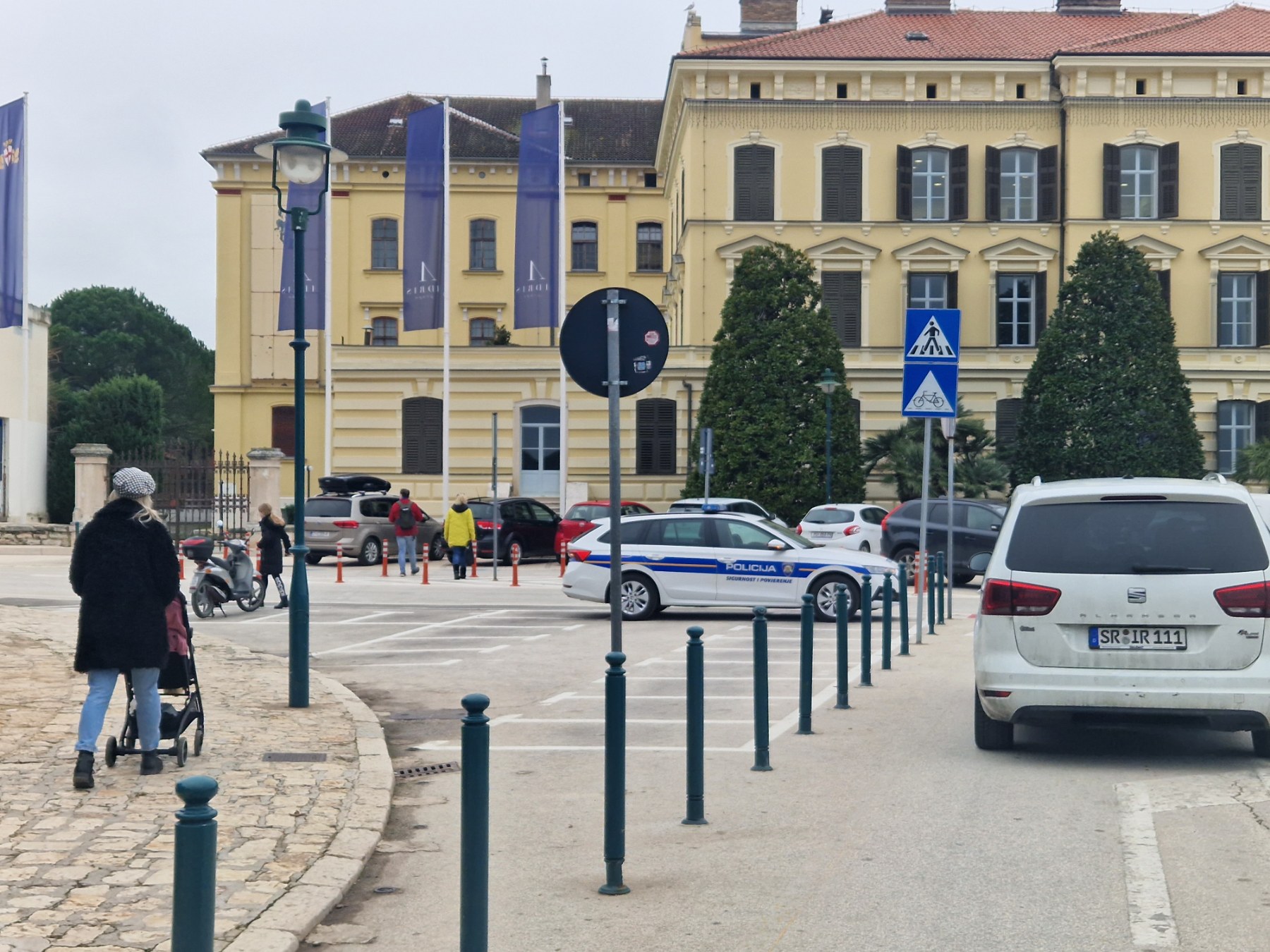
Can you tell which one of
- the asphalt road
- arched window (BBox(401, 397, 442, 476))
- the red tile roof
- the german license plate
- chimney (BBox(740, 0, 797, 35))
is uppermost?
chimney (BBox(740, 0, 797, 35))

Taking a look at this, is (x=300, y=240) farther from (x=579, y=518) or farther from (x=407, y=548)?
(x=579, y=518)

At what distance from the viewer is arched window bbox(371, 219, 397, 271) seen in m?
62.4

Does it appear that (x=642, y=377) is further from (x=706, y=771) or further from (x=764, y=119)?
(x=764, y=119)

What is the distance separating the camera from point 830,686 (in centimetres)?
1413

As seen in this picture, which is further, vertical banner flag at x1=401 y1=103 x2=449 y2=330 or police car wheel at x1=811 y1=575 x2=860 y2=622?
vertical banner flag at x1=401 y1=103 x2=449 y2=330

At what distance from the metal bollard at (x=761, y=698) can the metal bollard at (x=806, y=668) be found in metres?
1.04

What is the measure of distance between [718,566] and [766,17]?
4273 centimetres

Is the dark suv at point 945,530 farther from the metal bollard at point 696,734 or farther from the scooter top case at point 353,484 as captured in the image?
the metal bollard at point 696,734

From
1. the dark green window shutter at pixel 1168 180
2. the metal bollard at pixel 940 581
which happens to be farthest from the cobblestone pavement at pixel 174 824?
the dark green window shutter at pixel 1168 180

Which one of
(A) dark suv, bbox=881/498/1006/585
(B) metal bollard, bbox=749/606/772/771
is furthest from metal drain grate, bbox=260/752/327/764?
(A) dark suv, bbox=881/498/1006/585

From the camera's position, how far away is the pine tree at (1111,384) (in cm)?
4238

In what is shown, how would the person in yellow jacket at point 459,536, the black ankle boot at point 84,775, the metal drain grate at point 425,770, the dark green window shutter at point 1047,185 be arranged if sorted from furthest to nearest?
1. the dark green window shutter at point 1047,185
2. the person in yellow jacket at point 459,536
3. the metal drain grate at point 425,770
4. the black ankle boot at point 84,775

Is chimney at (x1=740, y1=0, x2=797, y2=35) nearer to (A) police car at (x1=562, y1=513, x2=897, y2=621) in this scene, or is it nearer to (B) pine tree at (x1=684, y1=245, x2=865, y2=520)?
(B) pine tree at (x1=684, y1=245, x2=865, y2=520)

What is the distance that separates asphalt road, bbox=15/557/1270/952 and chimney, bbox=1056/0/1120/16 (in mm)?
45514
